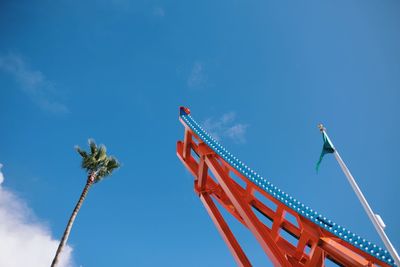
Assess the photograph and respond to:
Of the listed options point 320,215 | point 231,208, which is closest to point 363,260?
point 320,215

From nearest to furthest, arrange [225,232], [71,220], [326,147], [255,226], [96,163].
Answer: [255,226] → [326,147] → [225,232] → [71,220] → [96,163]

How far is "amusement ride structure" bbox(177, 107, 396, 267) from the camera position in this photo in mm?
4723

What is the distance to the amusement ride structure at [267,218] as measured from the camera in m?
4.72

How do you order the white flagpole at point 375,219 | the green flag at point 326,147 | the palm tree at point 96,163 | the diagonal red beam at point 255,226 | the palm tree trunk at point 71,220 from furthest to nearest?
the palm tree at point 96,163, the palm tree trunk at point 71,220, the green flag at point 326,147, the diagonal red beam at point 255,226, the white flagpole at point 375,219

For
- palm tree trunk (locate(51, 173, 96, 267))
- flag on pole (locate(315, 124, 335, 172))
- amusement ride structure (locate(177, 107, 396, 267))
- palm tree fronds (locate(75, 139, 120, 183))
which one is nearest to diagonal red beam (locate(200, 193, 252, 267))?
amusement ride structure (locate(177, 107, 396, 267))

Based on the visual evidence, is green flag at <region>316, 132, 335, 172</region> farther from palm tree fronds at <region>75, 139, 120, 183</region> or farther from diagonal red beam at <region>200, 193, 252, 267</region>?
palm tree fronds at <region>75, 139, 120, 183</region>

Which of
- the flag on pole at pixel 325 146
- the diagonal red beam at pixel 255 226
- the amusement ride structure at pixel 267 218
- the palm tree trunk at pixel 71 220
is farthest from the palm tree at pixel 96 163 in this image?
the flag on pole at pixel 325 146

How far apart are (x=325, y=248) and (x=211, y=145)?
384 cm

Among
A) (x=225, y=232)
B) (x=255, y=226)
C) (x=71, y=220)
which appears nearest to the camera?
(x=255, y=226)

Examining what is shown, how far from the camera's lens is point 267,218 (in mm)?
7395

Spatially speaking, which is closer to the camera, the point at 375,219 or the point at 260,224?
the point at 375,219

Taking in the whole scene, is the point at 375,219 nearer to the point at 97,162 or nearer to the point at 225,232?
the point at 225,232

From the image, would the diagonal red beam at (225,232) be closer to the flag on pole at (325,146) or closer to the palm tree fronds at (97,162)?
the flag on pole at (325,146)

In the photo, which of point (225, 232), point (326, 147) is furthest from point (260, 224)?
point (326, 147)
